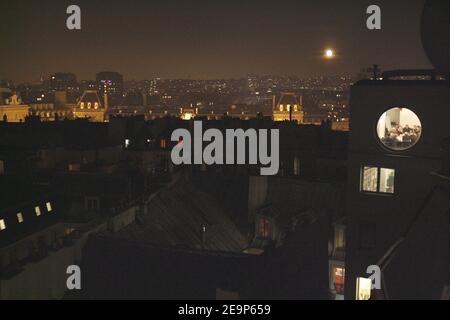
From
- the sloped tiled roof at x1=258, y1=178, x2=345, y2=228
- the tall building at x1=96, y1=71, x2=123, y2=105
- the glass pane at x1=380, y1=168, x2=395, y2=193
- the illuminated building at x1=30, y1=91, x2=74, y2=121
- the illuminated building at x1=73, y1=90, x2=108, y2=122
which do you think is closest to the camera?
the glass pane at x1=380, y1=168, x2=395, y2=193

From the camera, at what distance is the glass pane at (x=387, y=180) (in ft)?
49.5

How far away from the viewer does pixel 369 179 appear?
611 inches

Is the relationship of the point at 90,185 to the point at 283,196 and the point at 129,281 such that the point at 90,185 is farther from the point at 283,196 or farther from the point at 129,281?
the point at 129,281

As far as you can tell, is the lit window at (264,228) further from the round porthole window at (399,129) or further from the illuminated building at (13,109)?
the illuminated building at (13,109)

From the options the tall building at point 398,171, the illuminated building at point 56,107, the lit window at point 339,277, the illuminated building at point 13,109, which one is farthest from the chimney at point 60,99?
the tall building at point 398,171

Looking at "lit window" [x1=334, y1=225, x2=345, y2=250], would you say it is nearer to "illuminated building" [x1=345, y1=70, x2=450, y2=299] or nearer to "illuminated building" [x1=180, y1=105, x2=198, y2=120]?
"illuminated building" [x1=345, y1=70, x2=450, y2=299]

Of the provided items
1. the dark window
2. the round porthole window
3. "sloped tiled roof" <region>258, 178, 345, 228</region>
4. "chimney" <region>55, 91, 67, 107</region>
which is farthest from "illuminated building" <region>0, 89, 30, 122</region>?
the round porthole window

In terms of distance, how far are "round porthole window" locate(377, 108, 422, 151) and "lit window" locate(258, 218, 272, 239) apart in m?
8.26

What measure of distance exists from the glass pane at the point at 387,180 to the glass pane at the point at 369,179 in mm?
149

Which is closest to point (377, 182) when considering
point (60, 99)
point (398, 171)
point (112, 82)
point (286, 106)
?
point (398, 171)

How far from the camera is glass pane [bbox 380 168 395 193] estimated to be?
15.1 meters

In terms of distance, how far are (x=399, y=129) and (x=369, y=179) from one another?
1497 mm

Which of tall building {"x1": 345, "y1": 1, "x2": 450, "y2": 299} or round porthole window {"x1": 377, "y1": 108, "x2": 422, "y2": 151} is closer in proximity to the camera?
tall building {"x1": 345, "y1": 1, "x2": 450, "y2": 299}

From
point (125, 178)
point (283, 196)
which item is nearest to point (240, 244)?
point (283, 196)
